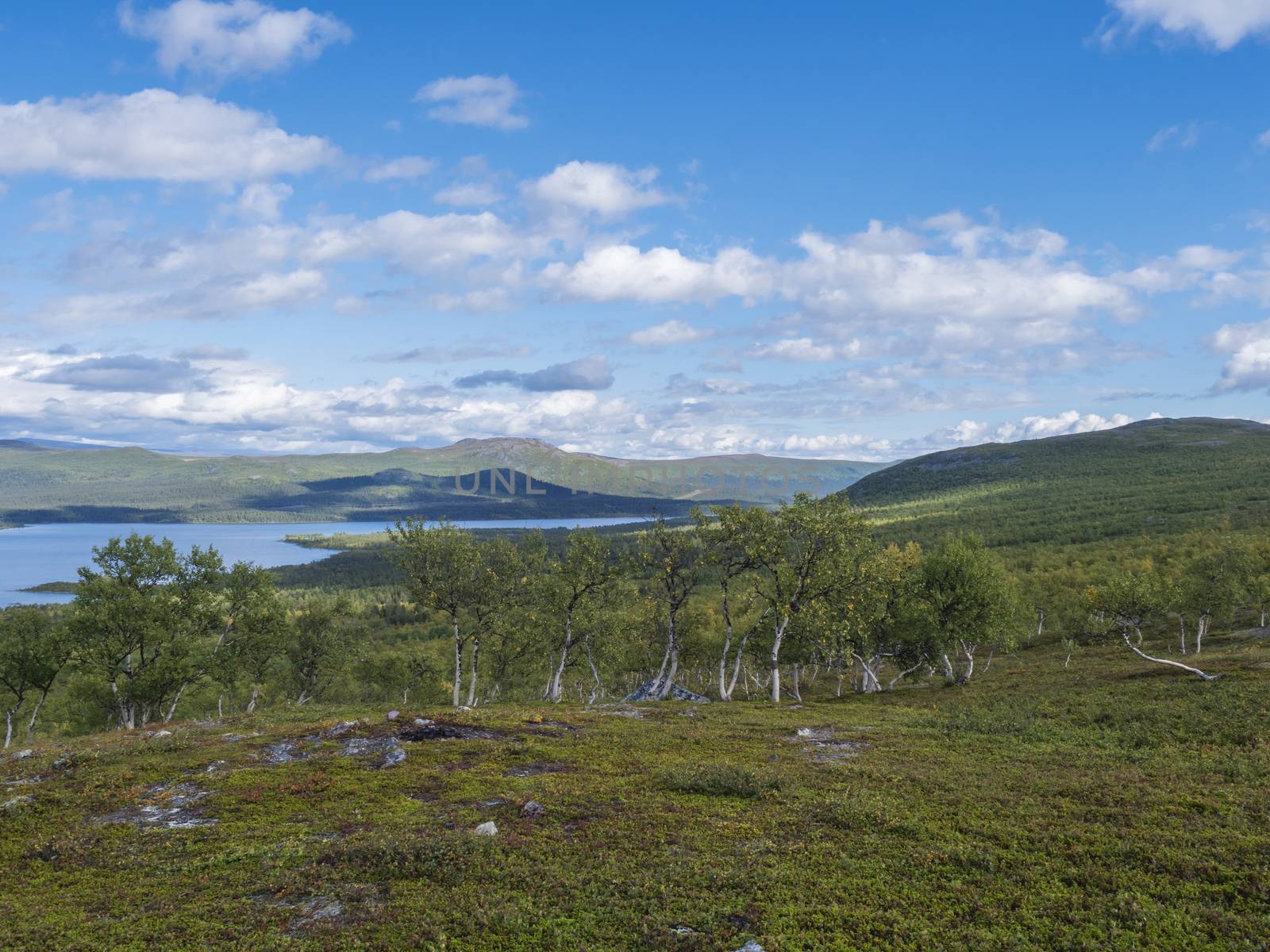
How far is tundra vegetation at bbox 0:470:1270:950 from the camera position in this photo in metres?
12.6

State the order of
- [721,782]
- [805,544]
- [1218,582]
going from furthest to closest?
[1218,582] → [805,544] → [721,782]

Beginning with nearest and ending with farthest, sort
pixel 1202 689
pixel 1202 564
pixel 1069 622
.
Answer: pixel 1202 689, pixel 1202 564, pixel 1069 622

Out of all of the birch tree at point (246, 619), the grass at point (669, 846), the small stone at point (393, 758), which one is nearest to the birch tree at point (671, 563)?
the grass at point (669, 846)

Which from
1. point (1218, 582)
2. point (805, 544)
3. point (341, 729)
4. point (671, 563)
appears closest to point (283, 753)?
point (341, 729)

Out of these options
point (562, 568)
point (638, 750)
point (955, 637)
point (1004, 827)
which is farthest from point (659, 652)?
point (1004, 827)

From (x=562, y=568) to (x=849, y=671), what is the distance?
238 ft

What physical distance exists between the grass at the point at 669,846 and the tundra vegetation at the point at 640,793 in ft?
0.35

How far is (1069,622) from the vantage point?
98188mm

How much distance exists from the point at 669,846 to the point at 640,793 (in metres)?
5.14

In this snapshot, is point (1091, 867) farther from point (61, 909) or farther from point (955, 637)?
point (955, 637)

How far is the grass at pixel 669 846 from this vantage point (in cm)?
1216

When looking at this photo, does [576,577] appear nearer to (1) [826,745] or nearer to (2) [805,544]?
(2) [805,544]

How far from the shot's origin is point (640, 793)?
21.4 metres

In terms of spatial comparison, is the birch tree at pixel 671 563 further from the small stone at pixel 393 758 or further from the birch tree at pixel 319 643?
the birch tree at pixel 319 643
